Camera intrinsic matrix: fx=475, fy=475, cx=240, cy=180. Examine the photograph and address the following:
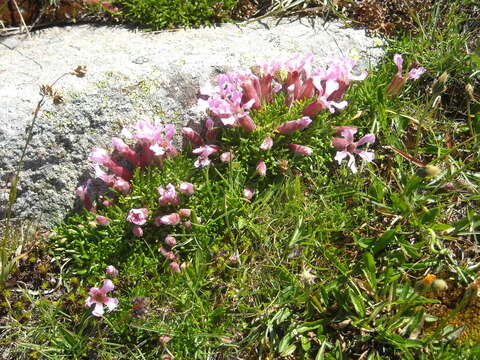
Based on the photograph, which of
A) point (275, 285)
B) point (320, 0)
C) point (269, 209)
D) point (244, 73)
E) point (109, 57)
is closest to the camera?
point (275, 285)

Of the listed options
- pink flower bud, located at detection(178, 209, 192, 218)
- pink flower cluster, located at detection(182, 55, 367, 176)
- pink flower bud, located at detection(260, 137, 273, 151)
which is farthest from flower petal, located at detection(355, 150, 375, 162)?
pink flower bud, located at detection(178, 209, 192, 218)

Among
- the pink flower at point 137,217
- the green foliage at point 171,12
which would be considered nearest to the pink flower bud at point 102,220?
the pink flower at point 137,217

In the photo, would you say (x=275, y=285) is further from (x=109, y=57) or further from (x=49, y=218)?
(x=109, y=57)

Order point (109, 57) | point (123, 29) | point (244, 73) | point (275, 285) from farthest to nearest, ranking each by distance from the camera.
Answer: point (123, 29), point (109, 57), point (244, 73), point (275, 285)

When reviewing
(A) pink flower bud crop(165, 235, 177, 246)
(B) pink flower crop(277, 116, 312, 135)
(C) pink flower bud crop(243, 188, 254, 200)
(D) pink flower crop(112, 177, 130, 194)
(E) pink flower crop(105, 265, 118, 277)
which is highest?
(B) pink flower crop(277, 116, 312, 135)

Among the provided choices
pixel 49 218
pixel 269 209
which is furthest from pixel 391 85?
pixel 49 218

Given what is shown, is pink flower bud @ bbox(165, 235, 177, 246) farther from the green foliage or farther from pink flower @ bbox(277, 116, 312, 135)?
the green foliage

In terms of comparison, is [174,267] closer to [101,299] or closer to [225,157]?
[101,299]
